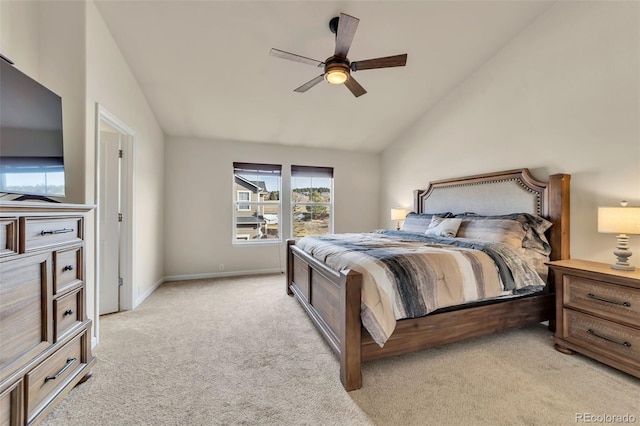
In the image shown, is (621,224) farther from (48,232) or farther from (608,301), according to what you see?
(48,232)

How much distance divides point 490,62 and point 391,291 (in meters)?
3.29

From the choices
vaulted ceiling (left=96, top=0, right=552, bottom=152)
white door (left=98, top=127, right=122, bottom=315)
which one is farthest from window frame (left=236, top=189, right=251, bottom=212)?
white door (left=98, top=127, right=122, bottom=315)

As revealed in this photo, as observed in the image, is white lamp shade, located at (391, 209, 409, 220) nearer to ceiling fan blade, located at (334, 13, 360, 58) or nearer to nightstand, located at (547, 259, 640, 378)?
nightstand, located at (547, 259, 640, 378)

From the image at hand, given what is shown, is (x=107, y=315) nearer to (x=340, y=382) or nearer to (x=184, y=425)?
(x=184, y=425)

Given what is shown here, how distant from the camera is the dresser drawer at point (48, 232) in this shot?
1.26m

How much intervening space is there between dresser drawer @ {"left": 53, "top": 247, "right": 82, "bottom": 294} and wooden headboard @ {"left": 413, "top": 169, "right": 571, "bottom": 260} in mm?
3951

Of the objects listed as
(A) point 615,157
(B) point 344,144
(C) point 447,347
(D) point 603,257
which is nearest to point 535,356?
(C) point 447,347

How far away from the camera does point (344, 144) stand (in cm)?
494

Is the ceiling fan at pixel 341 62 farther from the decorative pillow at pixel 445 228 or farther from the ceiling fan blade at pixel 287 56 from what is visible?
the decorative pillow at pixel 445 228

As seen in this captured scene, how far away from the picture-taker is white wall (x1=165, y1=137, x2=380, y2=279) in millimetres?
4230

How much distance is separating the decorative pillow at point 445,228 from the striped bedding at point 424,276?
58 cm

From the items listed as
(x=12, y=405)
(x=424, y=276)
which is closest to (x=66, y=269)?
(x=12, y=405)

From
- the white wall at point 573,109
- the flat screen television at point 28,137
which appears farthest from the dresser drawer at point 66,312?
the white wall at point 573,109

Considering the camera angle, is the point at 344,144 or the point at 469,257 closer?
the point at 469,257
